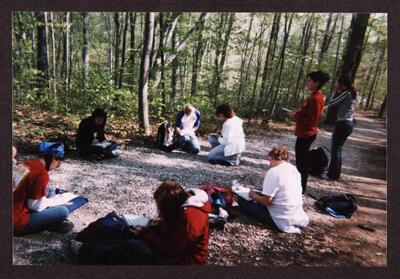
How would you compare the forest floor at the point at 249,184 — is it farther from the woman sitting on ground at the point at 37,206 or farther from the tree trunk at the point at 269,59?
the tree trunk at the point at 269,59

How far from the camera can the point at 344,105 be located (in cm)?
358

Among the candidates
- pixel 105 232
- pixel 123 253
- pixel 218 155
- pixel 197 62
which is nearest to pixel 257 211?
pixel 218 155

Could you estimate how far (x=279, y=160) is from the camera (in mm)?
2930

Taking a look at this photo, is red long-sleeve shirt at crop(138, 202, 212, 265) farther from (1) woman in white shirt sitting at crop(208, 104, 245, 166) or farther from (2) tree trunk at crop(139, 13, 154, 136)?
(2) tree trunk at crop(139, 13, 154, 136)

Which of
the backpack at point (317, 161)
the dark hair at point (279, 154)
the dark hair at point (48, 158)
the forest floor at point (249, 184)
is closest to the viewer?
the dark hair at point (48, 158)

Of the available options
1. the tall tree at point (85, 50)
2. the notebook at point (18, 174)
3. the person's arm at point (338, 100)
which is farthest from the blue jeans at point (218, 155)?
the notebook at point (18, 174)

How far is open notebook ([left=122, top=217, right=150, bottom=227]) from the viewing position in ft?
8.86

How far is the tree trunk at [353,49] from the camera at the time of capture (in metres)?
3.15

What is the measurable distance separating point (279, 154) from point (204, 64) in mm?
1287

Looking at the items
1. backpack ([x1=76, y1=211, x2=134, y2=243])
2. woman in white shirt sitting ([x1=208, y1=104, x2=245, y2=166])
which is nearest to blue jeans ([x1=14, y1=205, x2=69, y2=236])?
backpack ([x1=76, y1=211, x2=134, y2=243])

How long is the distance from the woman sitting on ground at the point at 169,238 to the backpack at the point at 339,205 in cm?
143

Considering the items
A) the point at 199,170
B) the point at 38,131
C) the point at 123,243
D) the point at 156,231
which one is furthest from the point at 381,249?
the point at 38,131

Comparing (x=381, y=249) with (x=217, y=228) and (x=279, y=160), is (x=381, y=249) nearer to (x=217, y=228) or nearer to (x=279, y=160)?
(x=279, y=160)

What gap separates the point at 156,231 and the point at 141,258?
0.28m
